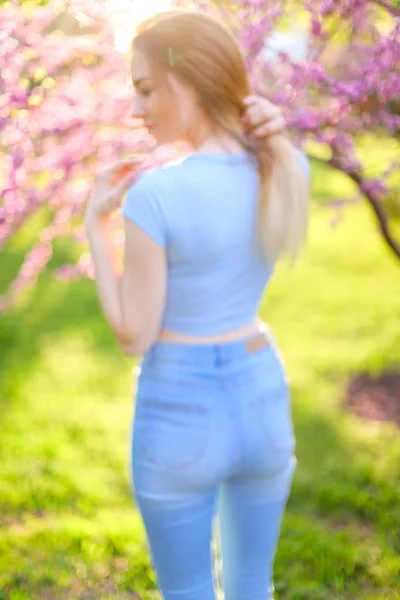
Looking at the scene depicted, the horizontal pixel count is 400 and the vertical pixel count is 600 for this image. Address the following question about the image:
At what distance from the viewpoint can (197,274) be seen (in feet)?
5.37

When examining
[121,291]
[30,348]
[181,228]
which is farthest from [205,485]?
[30,348]

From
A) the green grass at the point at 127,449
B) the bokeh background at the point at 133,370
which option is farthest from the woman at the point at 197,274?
the green grass at the point at 127,449

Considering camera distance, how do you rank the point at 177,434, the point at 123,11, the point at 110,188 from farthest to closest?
the point at 123,11 < the point at 110,188 < the point at 177,434

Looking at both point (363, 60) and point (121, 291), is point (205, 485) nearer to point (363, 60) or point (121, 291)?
point (121, 291)

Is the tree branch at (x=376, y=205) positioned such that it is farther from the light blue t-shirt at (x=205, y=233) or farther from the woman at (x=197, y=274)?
the light blue t-shirt at (x=205, y=233)

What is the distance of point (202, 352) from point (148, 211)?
1.12ft

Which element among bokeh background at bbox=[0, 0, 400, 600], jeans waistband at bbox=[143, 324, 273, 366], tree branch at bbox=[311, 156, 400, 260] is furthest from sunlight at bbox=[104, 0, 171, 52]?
jeans waistband at bbox=[143, 324, 273, 366]

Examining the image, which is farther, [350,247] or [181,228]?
[350,247]

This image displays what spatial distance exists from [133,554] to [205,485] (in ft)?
5.70

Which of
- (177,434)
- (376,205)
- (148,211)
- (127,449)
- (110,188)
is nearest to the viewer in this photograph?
(148,211)

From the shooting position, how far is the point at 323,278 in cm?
776

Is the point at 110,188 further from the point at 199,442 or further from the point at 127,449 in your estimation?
the point at 127,449

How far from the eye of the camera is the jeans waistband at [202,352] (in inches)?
66.3

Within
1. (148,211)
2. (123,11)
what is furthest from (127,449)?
(148,211)
